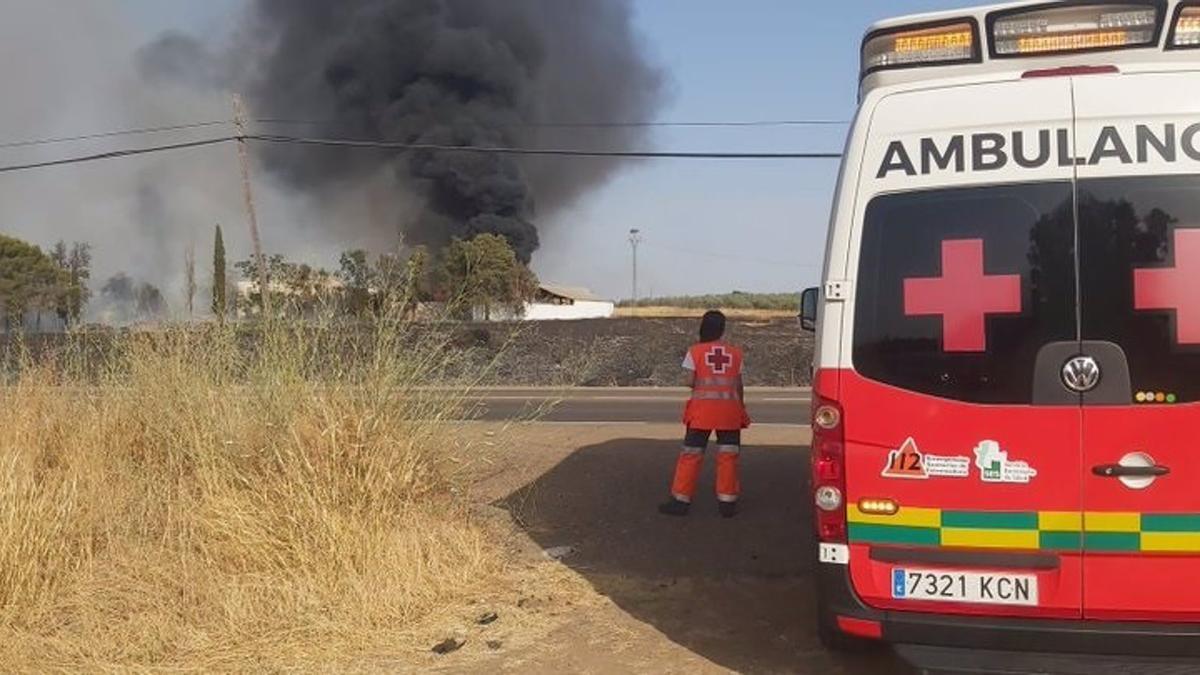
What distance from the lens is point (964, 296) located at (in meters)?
3.68

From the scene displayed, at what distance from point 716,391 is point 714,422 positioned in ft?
0.69

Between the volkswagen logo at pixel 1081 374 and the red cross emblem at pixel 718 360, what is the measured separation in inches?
149

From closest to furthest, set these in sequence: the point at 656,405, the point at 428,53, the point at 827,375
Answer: the point at 827,375 < the point at 656,405 < the point at 428,53

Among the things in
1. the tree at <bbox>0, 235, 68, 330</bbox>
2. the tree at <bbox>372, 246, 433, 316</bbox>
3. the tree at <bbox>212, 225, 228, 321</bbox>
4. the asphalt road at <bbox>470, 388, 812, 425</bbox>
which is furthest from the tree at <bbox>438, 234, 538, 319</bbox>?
the tree at <bbox>372, 246, 433, 316</bbox>

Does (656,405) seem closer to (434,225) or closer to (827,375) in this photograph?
(827,375)

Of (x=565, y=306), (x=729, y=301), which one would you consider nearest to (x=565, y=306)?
(x=565, y=306)

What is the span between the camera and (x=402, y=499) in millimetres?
6355

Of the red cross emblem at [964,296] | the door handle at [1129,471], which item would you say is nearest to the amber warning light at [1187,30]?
the red cross emblem at [964,296]

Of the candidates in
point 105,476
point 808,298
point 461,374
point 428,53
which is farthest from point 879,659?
point 428,53

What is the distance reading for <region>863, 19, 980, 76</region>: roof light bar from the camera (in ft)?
13.0

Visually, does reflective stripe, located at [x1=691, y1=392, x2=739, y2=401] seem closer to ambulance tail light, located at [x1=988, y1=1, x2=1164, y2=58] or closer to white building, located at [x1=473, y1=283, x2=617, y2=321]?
ambulance tail light, located at [x1=988, y1=1, x2=1164, y2=58]

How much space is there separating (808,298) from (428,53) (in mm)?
52255

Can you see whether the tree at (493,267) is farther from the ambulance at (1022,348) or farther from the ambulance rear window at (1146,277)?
the ambulance rear window at (1146,277)

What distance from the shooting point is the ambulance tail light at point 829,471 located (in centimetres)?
382
